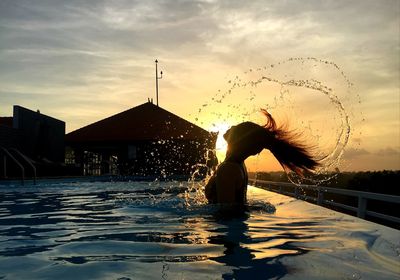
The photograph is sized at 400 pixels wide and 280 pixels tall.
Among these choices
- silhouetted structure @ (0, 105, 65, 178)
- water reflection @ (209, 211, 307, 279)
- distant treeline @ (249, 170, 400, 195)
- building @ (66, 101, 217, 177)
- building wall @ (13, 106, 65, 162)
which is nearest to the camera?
water reflection @ (209, 211, 307, 279)

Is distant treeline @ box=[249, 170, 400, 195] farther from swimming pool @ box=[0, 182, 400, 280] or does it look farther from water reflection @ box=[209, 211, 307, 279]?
water reflection @ box=[209, 211, 307, 279]

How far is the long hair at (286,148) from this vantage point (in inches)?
265

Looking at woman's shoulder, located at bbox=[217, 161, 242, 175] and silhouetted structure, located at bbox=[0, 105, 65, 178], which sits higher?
silhouetted structure, located at bbox=[0, 105, 65, 178]

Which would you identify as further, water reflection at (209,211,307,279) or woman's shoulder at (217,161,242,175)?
woman's shoulder at (217,161,242,175)

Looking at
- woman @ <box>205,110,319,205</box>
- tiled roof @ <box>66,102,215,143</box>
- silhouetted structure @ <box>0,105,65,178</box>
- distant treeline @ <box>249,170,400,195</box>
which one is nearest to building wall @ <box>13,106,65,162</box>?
silhouetted structure @ <box>0,105,65,178</box>

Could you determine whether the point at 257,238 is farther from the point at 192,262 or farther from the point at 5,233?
the point at 5,233

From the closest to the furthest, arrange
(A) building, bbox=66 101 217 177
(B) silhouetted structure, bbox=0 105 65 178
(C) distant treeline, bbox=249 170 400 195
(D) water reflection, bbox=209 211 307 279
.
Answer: (D) water reflection, bbox=209 211 307 279, (C) distant treeline, bbox=249 170 400 195, (B) silhouetted structure, bbox=0 105 65 178, (A) building, bbox=66 101 217 177

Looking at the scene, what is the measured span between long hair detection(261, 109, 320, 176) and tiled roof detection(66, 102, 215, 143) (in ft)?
101

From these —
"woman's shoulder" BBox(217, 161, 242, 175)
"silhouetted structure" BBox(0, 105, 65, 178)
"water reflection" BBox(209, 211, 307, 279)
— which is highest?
"silhouetted structure" BBox(0, 105, 65, 178)

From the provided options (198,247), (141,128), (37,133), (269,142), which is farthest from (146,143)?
(198,247)

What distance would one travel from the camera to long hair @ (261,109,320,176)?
6.73 m

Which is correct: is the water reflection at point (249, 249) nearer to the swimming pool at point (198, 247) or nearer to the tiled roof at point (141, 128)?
the swimming pool at point (198, 247)

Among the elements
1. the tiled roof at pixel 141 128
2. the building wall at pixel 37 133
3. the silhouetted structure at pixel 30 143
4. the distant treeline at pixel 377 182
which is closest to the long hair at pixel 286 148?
the distant treeline at pixel 377 182

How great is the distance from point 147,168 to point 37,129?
32.6 ft
